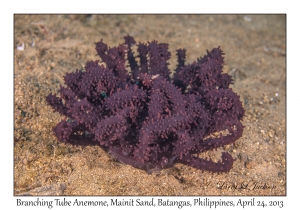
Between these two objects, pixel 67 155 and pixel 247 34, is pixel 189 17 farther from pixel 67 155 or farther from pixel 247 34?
pixel 67 155

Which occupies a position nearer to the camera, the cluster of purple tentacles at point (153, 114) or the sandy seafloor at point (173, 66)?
the cluster of purple tentacles at point (153, 114)

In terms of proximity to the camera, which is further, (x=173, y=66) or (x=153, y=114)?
(x=173, y=66)

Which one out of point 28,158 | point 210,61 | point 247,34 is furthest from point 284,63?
point 28,158

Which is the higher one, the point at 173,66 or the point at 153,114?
the point at 173,66
